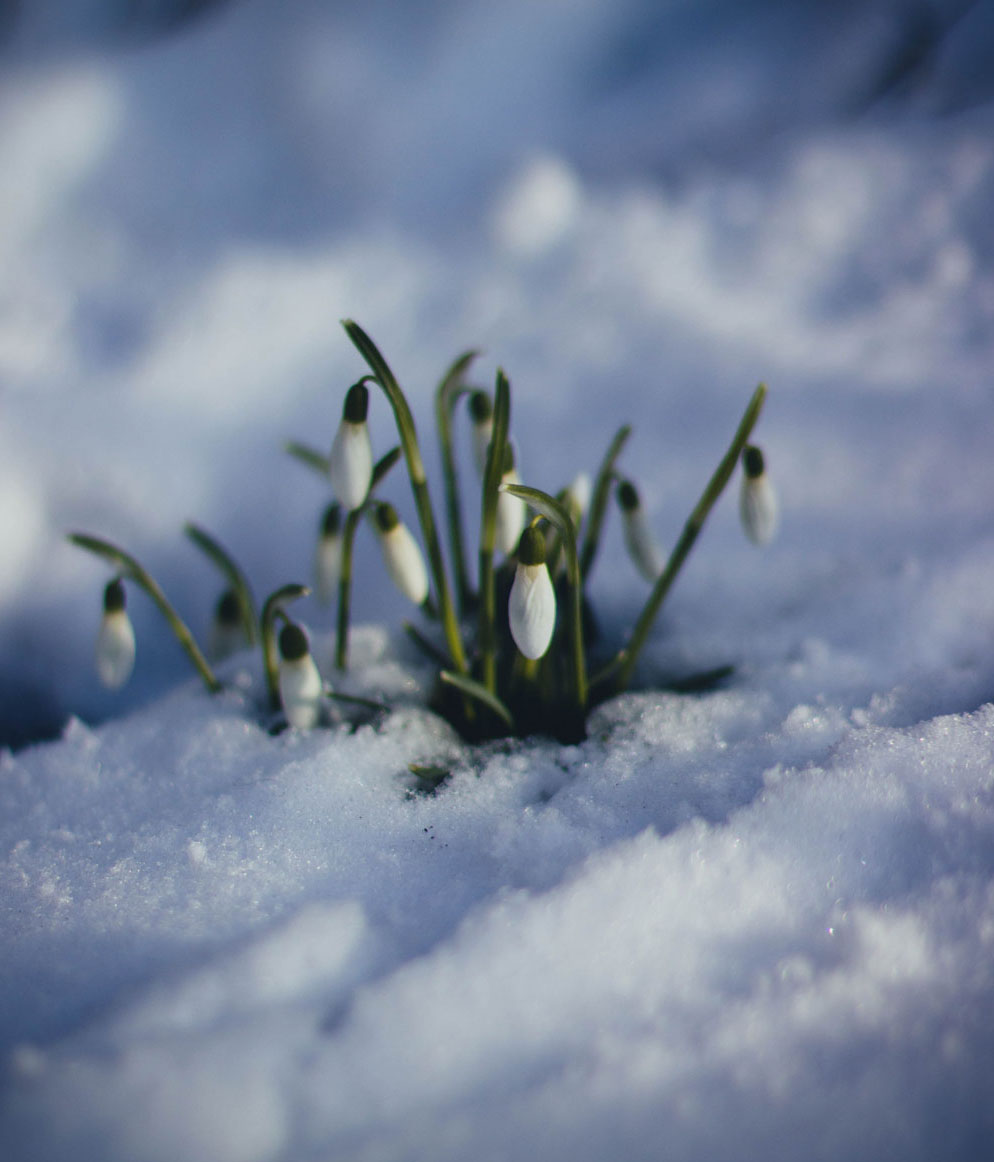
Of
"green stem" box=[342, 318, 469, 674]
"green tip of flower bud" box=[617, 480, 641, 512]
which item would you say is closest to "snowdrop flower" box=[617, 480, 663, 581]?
"green tip of flower bud" box=[617, 480, 641, 512]

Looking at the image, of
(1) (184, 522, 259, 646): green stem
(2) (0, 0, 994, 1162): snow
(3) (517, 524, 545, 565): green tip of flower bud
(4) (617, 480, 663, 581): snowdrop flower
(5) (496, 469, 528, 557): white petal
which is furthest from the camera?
(1) (184, 522, 259, 646): green stem

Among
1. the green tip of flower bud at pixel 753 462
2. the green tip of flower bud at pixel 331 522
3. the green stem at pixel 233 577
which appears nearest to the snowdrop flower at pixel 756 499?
the green tip of flower bud at pixel 753 462

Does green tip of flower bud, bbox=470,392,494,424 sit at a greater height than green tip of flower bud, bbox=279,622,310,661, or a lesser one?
greater

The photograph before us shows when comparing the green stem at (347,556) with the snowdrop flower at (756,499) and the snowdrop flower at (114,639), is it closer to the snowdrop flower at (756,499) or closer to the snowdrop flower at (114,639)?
Result: the snowdrop flower at (114,639)

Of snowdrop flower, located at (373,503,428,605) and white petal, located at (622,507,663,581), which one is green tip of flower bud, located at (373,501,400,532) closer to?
snowdrop flower, located at (373,503,428,605)

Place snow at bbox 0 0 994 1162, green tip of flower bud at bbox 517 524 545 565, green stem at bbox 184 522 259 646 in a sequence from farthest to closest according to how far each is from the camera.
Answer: green stem at bbox 184 522 259 646 < green tip of flower bud at bbox 517 524 545 565 < snow at bbox 0 0 994 1162

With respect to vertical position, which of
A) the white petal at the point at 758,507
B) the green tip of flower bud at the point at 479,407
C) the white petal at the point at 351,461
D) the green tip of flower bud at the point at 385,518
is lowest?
the white petal at the point at 758,507

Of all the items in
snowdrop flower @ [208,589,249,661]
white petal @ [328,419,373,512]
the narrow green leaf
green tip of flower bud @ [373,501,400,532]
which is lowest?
the narrow green leaf
